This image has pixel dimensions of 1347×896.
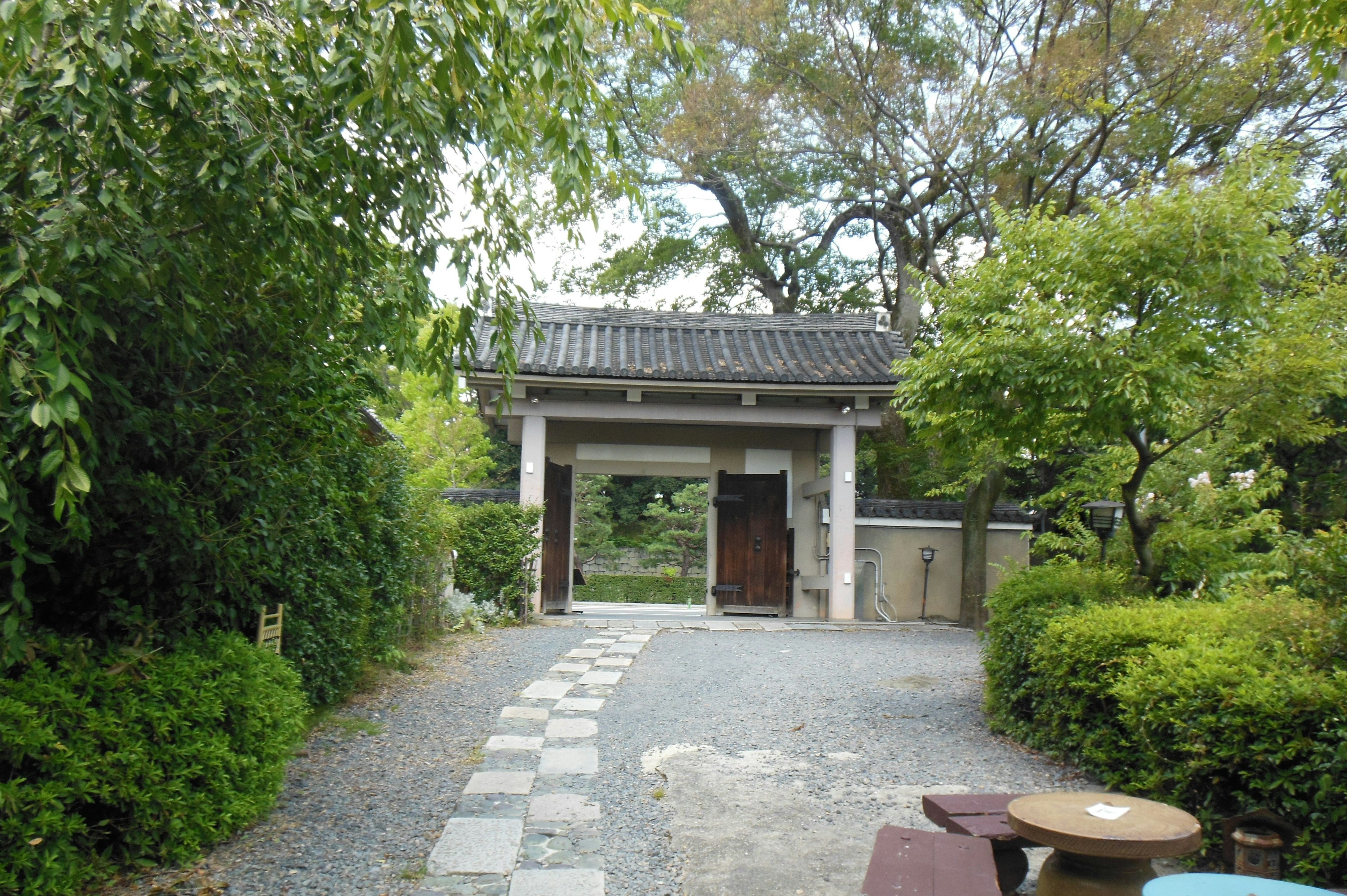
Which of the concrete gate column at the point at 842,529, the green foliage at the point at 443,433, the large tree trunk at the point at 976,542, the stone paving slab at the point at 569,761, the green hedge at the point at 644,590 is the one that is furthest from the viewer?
the green hedge at the point at 644,590

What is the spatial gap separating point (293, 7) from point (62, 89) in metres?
0.73

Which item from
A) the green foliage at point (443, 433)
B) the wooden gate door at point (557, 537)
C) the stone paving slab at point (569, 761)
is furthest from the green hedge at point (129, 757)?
the green foliage at point (443, 433)

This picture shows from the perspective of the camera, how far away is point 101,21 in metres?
2.13

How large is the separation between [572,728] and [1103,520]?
3429 mm

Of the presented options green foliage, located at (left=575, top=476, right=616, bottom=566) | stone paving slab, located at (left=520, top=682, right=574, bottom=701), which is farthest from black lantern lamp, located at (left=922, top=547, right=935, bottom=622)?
green foliage, located at (left=575, top=476, right=616, bottom=566)

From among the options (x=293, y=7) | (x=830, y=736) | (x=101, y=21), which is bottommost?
(x=830, y=736)

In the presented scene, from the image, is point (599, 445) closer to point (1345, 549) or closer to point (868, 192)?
point (868, 192)

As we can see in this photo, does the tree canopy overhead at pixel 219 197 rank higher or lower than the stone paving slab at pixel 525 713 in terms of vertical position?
higher

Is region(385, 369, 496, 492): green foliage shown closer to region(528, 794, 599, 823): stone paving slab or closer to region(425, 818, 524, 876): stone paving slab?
region(528, 794, 599, 823): stone paving slab

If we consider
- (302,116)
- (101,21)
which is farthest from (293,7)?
(101,21)

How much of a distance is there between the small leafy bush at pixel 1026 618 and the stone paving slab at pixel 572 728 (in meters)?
2.26

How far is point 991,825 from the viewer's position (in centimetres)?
300

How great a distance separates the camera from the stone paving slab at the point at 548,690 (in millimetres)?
5910

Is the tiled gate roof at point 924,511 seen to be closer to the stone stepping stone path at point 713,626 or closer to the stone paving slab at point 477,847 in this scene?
the stone stepping stone path at point 713,626
